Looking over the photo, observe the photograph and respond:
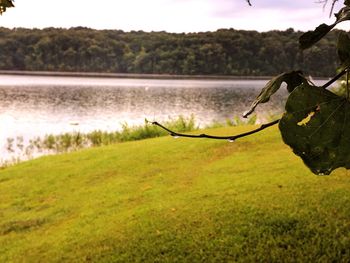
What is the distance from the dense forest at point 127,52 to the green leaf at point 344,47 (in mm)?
60412

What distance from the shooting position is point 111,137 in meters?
16.3

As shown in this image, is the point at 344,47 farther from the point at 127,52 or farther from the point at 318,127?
the point at 127,52

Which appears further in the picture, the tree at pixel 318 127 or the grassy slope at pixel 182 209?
the grassy slope at pixel 182 209

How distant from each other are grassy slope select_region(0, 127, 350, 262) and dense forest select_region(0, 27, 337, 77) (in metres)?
53.4

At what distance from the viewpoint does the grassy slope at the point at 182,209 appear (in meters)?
4.24

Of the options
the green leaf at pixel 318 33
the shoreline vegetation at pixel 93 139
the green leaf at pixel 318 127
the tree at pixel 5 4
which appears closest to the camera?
the green leaf at pixel 318 127

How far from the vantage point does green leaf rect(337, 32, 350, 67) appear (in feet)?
1.91

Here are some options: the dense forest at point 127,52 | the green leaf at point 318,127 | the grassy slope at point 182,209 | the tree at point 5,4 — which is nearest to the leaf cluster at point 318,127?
the green leaf at point 318,127

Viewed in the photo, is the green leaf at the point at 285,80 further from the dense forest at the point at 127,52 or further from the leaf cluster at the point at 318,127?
the dense forest at the point at 127,52

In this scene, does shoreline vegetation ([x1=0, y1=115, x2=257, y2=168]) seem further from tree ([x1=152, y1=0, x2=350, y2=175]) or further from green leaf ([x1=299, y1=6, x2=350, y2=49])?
tree ([x1=152, y1=0, x2=350, y2=175])

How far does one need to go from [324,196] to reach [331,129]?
484 centimetres

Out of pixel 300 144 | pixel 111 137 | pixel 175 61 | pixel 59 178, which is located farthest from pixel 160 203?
pixel 175 61

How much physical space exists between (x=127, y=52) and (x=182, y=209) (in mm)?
76717

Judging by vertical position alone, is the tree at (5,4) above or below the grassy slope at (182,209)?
above
